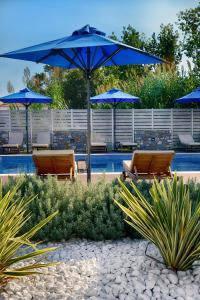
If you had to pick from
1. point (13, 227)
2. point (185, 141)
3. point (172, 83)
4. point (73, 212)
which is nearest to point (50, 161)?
point (73, 212)

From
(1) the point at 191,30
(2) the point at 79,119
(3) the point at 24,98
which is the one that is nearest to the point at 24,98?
(3) the point at 24,98

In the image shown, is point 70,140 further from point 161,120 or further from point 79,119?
point 161,120

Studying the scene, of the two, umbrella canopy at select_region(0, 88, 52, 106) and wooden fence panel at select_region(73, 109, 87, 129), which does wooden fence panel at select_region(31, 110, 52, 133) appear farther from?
umbrella canopy at select_region(0, 88, 52, 106)

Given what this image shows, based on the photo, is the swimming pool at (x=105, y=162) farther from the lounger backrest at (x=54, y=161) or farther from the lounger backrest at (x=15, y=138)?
the lounger backrest at (x=54, y=161)

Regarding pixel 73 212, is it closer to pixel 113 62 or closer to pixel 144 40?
pixel 113 62

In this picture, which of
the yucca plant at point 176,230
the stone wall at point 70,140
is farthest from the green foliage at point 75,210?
the stone wall at point 70,140

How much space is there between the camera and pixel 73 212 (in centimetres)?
511

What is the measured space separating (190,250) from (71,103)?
29971mm

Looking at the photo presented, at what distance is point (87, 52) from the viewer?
7.41m

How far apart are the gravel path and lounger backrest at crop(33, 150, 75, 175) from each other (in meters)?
4.20

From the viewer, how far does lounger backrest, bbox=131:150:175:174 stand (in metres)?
8.46

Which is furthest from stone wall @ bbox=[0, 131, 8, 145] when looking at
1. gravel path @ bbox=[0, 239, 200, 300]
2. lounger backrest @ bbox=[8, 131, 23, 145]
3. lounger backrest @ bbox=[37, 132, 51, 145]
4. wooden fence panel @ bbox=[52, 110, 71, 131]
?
gravel path @ bbox=[0, 239, 200, 300]

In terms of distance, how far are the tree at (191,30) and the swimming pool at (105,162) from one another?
11950mm

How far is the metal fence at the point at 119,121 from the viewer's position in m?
19.2
